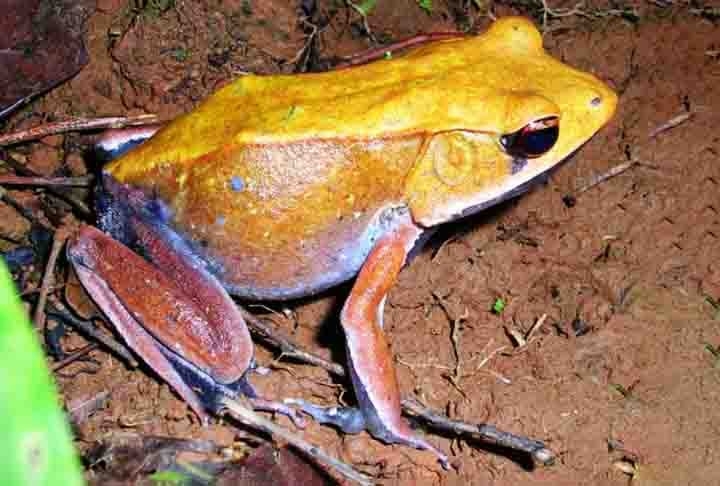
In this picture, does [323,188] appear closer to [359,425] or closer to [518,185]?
[518,185]

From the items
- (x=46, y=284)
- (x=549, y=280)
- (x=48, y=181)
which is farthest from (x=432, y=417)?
(x=48, y=181)

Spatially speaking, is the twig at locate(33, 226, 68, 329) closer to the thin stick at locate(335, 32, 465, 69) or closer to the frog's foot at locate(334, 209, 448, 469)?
the frog's foot at locate(334, 209, 448, 469)

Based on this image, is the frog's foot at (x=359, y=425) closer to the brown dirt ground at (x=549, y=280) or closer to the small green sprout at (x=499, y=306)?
the brown dirt ground at (x=549, y=280)

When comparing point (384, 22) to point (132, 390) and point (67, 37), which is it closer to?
point (67, 37)

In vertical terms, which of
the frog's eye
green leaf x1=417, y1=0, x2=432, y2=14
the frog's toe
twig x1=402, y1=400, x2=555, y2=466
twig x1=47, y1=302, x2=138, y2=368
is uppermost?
green leaf x1=417, y1=0, x2=432, y2=14

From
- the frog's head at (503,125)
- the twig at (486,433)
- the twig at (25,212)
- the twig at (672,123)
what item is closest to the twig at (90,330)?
the twig at (25,212)

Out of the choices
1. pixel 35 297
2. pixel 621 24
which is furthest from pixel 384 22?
pixel 35 297

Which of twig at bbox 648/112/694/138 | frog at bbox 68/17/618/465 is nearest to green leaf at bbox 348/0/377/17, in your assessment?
frog at bbox 68/17/618/465
